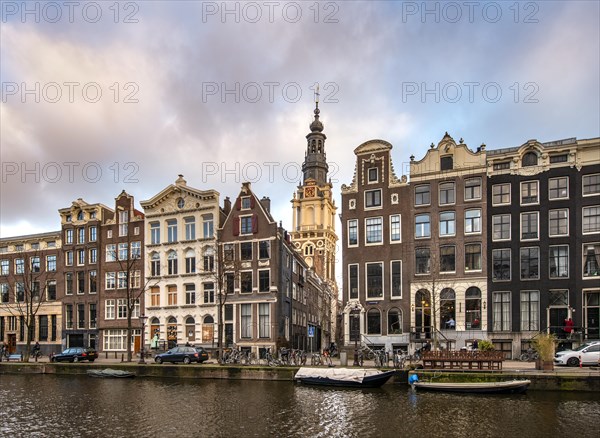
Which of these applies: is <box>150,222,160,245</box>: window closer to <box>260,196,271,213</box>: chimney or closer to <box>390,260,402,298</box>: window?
<box>260,196,271,213</box>: chimney

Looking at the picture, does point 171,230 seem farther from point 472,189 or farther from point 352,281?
point 472,189

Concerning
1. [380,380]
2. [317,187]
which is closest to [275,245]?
[380,380]

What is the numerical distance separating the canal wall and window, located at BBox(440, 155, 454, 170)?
2503 cm

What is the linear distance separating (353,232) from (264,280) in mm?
12273

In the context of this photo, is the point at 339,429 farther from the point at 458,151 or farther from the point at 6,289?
the point at 6,289

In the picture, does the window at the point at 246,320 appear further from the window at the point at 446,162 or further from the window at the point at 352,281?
the window at the point at 446,162

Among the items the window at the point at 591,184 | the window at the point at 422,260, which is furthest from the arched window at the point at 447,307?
the window at the point at 591,184

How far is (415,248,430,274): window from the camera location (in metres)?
58.2

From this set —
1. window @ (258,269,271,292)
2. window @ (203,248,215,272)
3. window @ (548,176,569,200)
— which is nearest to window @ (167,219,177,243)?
window @ (203,248,215,272)

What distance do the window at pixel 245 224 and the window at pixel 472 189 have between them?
25.2 m

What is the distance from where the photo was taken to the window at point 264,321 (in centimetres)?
6468

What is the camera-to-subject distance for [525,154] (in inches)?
2212

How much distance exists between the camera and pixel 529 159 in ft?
184

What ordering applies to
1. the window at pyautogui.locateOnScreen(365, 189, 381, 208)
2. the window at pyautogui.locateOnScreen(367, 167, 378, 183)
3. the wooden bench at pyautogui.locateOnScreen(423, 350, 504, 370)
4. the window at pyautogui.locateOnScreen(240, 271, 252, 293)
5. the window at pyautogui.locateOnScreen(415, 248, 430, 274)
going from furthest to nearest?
the window at pyautogui.locateOnScreen(240, 271, 252, 293) → the window at pyautogui.locateOnScreen(367, 167, 378, 183) → the window at pyautogui.locateOnScreen(365, 189, 381, 208) → the window at pyautogui.locateOnScreen(415, 248, 430, 274) → the wooden bench at pyautogui.locateOnScreen(423, 350, 504, 370)
